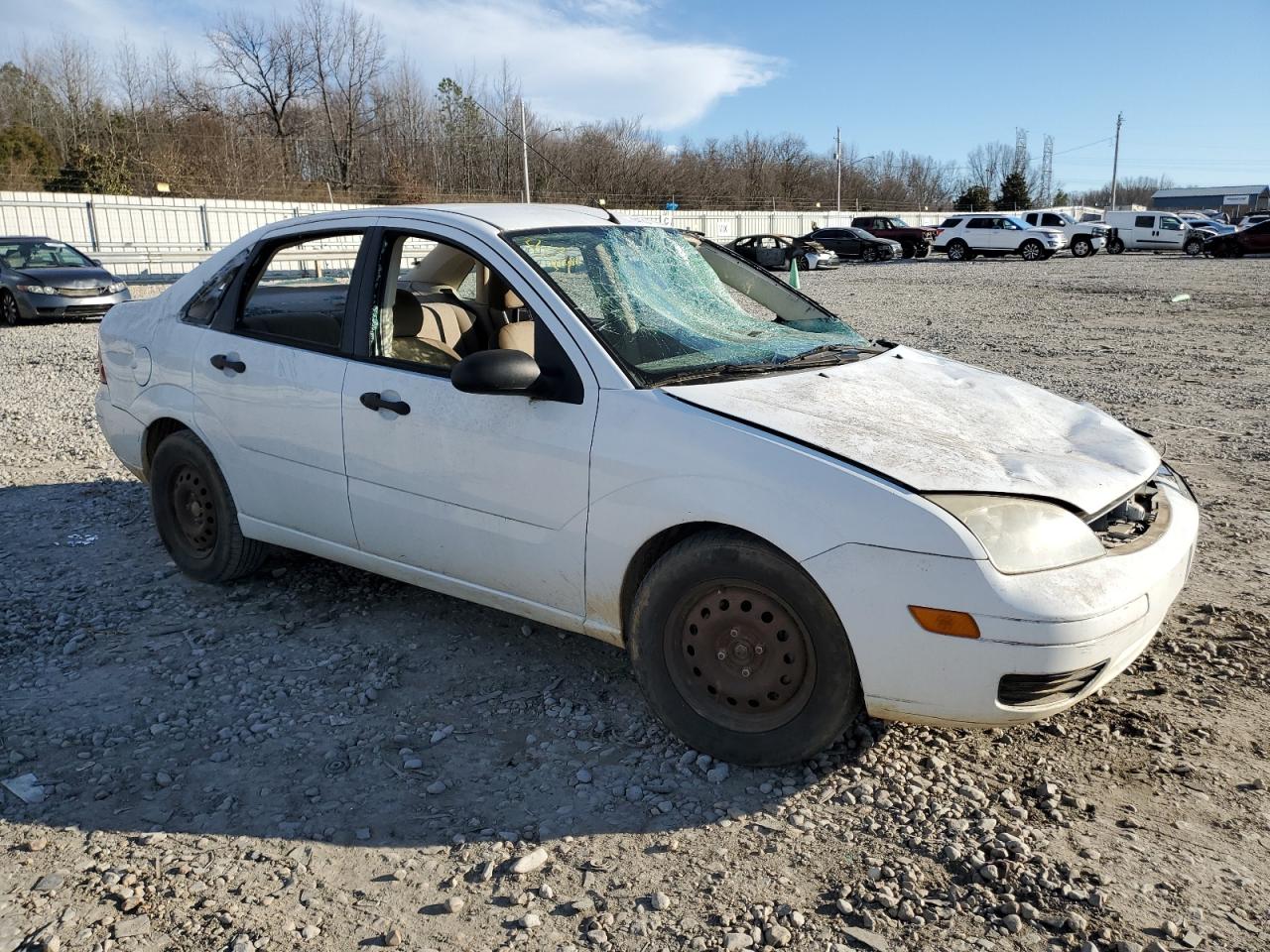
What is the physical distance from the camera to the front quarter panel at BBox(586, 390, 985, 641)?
2.69 meters

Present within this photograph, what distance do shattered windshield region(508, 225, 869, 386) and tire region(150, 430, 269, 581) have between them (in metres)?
1.92

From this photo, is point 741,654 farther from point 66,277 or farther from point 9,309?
point 9,309

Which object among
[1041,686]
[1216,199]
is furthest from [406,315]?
[1216,199]

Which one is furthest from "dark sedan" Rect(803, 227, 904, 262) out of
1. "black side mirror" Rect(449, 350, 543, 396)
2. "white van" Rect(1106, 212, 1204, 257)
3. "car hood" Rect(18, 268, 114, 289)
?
"black side mirror" Rect(449, 350, 543, 396)

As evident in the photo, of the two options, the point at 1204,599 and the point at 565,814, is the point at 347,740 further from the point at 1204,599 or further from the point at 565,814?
the point at 1204,599

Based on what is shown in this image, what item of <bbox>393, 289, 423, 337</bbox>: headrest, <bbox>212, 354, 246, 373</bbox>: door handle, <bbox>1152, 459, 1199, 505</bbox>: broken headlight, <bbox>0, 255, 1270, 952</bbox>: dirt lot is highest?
<bbox>393, 289, 423, 337</bbox>: headrest

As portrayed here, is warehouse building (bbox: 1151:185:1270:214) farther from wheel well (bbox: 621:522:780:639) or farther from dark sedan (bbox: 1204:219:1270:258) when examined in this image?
wheel well (bbox: 621:522:780:639)

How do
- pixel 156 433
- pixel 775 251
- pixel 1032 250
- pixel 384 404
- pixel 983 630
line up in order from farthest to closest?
pixel 1032 250 → pixel 775 251 → pixel 156 433 → pixel 384 404 → pixel 983 630

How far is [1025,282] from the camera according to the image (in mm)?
24469

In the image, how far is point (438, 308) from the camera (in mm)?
4250

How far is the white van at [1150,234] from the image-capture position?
38031 mm

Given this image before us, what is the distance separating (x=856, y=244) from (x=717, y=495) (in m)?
37.6

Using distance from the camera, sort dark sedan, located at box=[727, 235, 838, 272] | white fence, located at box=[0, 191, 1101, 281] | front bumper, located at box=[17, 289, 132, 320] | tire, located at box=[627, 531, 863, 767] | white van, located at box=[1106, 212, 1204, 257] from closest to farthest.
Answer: tire, located at box=[627, 531, 863, 767] < front bumper, located at box=[17, 289, 132, 320] < white fence, located at box=[0, 191, 1101, 281] < dark sedan, located at box=[727, 235, 838, 272] < white van, located at box=[1106, 212, 1204, 257]

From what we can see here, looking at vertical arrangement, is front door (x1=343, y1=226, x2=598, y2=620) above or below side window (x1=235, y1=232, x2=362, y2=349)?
below
